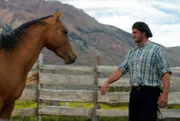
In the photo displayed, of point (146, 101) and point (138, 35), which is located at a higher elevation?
point (138, 35)

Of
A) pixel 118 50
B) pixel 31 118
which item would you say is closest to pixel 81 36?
pixel 118 50

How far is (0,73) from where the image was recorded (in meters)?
4.61

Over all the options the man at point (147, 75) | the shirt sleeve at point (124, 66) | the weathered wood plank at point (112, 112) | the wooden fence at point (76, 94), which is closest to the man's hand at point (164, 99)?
the man at point (147, 75)

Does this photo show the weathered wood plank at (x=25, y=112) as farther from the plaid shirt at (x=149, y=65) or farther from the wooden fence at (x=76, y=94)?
the plaid shirt at (x=149, y=65)

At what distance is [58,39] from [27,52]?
533mm

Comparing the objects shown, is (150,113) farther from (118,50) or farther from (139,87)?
(118,50)

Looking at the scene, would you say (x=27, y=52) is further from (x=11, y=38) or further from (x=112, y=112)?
(x=112, y=112)

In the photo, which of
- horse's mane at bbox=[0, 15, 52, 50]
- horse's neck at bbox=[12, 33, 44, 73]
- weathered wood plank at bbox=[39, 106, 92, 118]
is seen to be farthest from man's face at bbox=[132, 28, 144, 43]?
weathered wood plank at bbox=[39, 106, 92, 118]

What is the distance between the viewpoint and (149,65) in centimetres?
416

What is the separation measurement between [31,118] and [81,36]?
172360mm

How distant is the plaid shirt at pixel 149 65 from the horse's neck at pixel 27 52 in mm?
1485

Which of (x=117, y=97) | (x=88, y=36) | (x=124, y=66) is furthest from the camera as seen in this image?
(x=88, y=36)

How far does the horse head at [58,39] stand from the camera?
523cm

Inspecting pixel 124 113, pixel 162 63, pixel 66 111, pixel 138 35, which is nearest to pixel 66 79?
pixel 66 111
